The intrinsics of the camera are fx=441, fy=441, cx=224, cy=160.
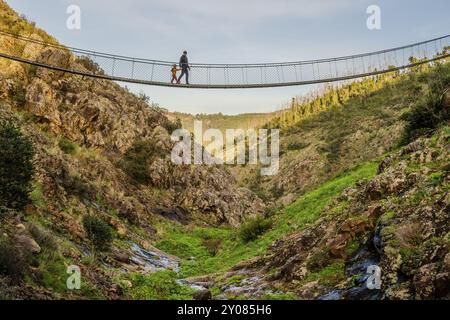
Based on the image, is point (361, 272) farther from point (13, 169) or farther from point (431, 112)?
point (13, 169)

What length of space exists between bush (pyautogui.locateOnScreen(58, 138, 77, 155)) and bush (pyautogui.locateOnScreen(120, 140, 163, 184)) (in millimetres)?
4892

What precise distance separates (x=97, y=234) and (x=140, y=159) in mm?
18194

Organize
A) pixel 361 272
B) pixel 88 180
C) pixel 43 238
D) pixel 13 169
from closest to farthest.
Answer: pixel 361 272 < pixel 43 238 < pixel 13 169 < pixel 88 180

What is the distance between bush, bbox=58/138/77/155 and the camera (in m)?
28.8

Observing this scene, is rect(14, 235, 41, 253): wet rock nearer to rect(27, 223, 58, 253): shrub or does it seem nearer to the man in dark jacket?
rect(27, 223, 58, 253): shrub

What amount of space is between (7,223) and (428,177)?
41.8ft

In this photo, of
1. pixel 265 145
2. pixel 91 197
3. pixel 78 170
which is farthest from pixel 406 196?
pixel 265 145

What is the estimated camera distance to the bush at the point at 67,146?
28781 mm

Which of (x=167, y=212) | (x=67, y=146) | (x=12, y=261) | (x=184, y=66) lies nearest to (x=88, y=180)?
(x=67, y=146)

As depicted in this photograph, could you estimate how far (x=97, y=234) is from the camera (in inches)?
696

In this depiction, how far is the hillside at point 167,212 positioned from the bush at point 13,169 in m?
0.04

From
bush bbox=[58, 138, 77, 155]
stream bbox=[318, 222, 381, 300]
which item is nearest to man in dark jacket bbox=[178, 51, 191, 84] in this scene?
bush bbox=[58, 138, 77, 155]

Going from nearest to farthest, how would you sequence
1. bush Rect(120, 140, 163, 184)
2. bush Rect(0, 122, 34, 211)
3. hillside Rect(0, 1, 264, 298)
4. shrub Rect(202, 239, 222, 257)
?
hillside Rect(0, 1, 264, 298) → bush Rect(0, 122, 34, 211) → shrub Rect(202, 239, 222, 257) → bush Rect(120, 140, 163, 184)

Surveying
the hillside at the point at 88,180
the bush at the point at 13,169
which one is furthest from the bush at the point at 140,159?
the bush at the point at 13,169
